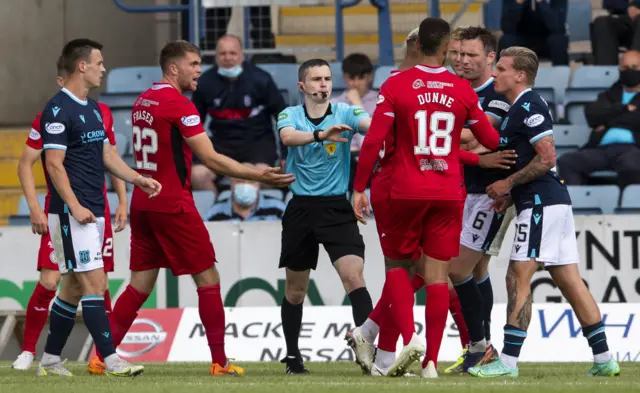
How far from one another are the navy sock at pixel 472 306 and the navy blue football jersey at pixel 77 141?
2291 millimetres

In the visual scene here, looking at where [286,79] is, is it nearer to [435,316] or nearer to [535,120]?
[535,120]

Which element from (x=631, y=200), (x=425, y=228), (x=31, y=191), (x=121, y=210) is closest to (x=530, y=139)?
(x=425, y=228)

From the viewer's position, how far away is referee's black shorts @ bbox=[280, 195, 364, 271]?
8.12 meters

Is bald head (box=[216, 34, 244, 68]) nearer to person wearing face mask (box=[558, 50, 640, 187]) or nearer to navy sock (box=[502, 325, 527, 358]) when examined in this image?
person wearing face mask (box=[558, 50, 640, 187])

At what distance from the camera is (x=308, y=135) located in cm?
782

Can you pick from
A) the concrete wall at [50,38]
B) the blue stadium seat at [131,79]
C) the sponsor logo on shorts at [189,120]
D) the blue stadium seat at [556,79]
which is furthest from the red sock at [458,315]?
the concrete wall at [50,38]

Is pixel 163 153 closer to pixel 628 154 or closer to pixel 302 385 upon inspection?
pixel 302 385

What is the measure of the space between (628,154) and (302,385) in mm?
6214

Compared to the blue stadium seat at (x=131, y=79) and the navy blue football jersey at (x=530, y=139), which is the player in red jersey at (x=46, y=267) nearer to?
the navy blue football jersey at (x=530, y=139)

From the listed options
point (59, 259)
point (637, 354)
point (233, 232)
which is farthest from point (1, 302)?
point (637, 354)

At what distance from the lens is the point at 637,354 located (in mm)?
10289

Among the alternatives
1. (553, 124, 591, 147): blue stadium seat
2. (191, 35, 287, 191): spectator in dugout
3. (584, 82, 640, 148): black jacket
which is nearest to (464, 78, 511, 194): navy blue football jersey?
(191, 35, 287, 191): spectator in dugout

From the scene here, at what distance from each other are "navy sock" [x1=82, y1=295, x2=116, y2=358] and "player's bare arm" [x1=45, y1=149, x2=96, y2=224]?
0.48 m

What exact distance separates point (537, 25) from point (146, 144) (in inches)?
291
